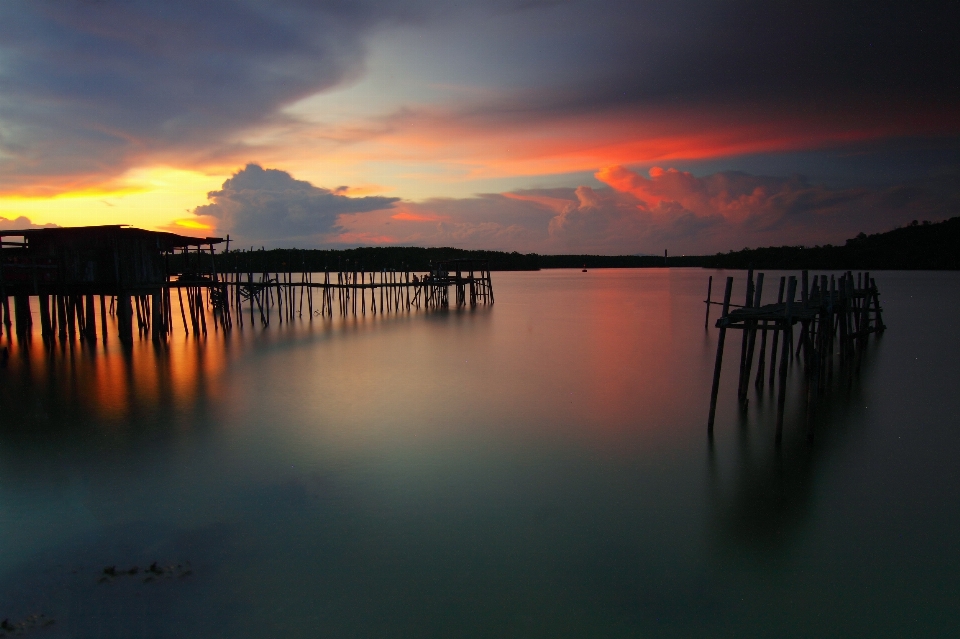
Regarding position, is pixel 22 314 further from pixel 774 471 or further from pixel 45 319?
pixel 774 471

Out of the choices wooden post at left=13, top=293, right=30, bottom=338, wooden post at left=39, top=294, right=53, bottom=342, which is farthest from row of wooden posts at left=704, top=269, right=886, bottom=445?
wooden post at left=13, top=293, right=30, bottom=338

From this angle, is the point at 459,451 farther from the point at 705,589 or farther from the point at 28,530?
the point at 28,530

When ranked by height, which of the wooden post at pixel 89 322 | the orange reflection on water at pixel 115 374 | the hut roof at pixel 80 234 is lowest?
the orange reflection on water at pixel 115 374

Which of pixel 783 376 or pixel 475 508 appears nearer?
pixel 475 508

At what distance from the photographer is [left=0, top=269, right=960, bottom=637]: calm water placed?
375 centimetres

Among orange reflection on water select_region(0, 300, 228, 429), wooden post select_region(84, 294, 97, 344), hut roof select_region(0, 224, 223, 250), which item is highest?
hut roof select_region(0, 224, 223, 250)

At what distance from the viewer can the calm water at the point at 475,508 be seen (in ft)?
12.3

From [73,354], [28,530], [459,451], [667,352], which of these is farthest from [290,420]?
[667,352]

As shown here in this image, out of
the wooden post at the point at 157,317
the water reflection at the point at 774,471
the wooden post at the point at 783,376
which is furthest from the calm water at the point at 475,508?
the wooden post at the point at 157,317

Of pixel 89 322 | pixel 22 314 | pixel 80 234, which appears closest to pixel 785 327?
pixel 80 234

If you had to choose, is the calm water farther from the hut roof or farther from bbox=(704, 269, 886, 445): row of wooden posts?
the hut roof

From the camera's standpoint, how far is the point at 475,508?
5.24 m

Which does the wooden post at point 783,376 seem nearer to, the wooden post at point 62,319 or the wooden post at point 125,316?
the wooden post at point 125,316

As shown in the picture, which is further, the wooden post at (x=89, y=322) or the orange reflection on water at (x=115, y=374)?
the wooden post at (x=89, y=322)
